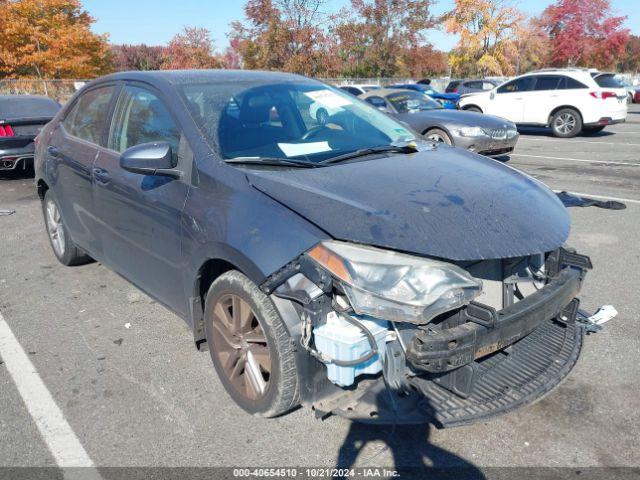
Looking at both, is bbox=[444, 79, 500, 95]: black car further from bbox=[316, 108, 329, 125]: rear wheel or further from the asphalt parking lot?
bbox=[316, 108, 329, 125]: rear wheel

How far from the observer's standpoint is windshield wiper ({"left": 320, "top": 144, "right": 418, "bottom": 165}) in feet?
9.71

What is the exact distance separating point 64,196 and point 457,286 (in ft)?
11.2

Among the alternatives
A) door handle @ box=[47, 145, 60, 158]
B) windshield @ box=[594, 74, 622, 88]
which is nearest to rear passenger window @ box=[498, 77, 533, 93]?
windshield @ box=[594, 74, 622, 88]

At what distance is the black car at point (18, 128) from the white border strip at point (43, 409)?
596 centimetres

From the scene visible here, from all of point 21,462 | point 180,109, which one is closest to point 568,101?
point 180,109

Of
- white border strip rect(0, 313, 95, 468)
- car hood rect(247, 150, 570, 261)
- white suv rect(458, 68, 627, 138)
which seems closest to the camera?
car hood rect(247, 150, 570, 261)

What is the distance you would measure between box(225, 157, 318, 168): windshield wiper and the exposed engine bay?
0.75 metres

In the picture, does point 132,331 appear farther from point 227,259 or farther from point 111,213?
point 227,259

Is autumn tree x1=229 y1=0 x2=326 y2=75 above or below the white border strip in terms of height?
above

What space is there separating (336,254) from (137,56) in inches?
2392

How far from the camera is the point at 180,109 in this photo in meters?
2.98

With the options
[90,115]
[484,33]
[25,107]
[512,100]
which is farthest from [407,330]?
[484,33]

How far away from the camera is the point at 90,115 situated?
3.97 meters

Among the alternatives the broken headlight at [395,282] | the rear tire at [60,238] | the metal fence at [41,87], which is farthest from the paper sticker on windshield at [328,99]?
the metal fence at [41,87]
